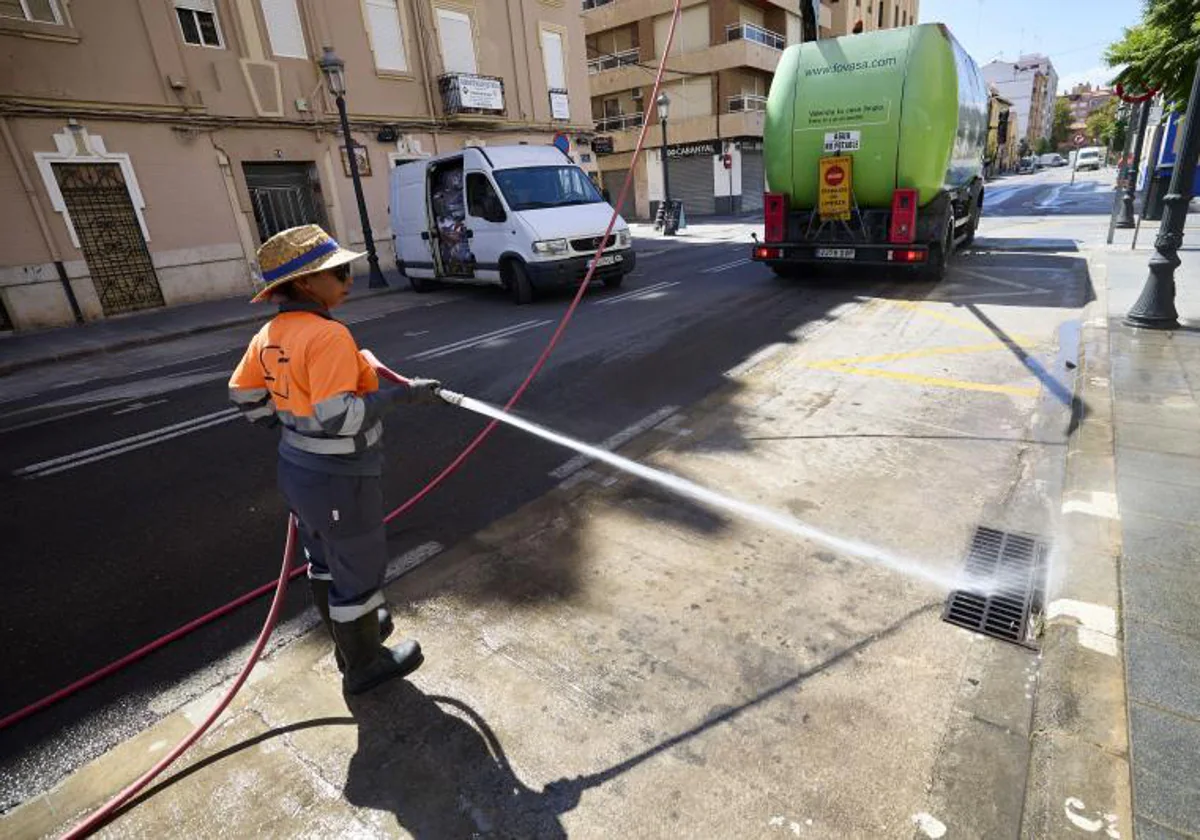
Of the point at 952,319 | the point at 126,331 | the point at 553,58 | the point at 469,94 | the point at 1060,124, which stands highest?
the point at 553,58

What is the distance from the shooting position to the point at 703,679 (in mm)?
2529

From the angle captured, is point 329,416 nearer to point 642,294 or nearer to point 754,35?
point 642,294

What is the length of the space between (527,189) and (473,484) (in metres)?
7.90

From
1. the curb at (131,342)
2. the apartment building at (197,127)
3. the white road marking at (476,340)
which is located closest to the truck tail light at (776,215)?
the white road marking at (476,340)

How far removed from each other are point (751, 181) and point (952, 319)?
2874 centimetres

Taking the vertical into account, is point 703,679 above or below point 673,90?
below

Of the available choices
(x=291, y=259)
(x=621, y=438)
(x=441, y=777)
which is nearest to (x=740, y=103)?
(x=621, y=438)

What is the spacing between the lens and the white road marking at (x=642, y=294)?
10555mm

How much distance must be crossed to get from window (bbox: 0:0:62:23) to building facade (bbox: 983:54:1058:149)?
373 feet

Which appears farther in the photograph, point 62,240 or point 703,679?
point 62,240

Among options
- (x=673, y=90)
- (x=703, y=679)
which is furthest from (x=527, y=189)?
(x=673, y=90)

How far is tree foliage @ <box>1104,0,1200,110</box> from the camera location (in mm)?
8914

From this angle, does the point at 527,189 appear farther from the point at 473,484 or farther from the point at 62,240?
the point at 62,240

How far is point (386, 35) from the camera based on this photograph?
1739 cm
